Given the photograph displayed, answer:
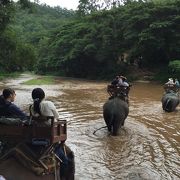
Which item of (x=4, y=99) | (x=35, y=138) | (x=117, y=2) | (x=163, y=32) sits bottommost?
(x=35, y=138)

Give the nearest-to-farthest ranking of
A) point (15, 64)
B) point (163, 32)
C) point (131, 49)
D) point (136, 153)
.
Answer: point (136, 153) → point (15, 64) → point (163, 32) → point (131, 49)

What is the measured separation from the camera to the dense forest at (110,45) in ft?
123

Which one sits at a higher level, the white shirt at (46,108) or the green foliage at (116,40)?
the green foliage at (116,40)

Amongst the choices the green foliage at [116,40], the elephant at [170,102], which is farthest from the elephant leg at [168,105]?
the green foliage at [116,40]

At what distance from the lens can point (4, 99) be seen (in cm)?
698

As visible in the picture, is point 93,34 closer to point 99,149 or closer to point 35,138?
point 99,149

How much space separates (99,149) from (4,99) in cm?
506

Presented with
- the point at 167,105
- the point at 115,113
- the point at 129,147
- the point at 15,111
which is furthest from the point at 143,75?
the point at 15,111

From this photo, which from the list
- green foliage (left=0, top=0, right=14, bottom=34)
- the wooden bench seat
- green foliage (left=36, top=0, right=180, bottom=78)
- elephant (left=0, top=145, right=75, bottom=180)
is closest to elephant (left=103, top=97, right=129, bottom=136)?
the wooden bench seat

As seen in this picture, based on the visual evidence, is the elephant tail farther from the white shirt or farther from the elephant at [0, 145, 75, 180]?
A: the elephant at [0, 145, 75, 180]

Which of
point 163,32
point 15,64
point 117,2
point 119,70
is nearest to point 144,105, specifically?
point 15,64

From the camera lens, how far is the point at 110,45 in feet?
152

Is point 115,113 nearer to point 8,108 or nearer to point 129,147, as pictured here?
point 129,147

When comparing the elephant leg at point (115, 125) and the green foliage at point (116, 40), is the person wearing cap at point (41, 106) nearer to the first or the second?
the elephant leg at point (115, 125)
